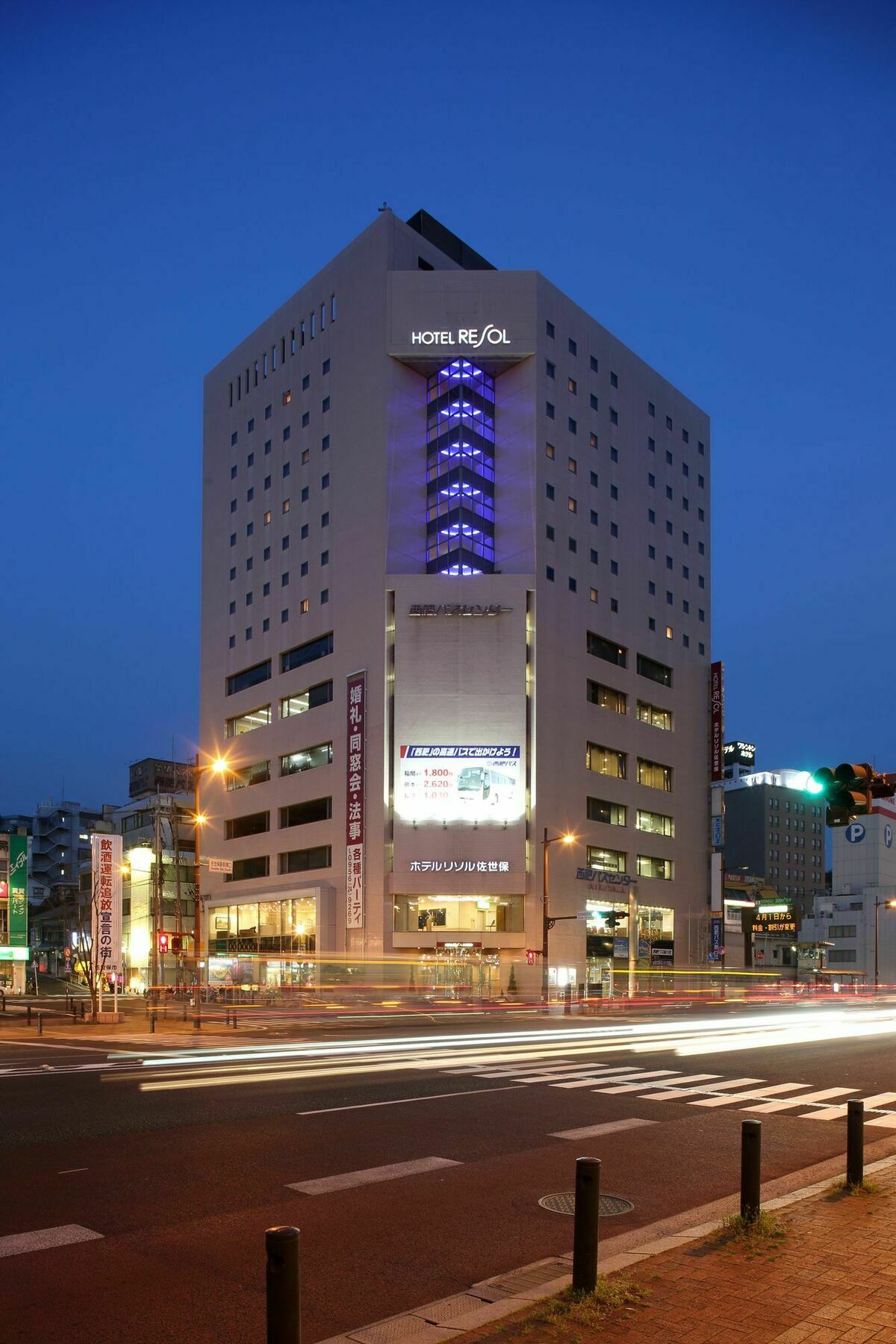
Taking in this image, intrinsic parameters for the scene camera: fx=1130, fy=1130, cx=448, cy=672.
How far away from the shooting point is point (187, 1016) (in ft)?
154

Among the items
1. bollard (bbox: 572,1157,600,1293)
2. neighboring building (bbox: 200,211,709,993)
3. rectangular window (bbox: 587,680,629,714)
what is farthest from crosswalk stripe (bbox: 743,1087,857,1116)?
rectangular window (bbox: 587,680,629,714)

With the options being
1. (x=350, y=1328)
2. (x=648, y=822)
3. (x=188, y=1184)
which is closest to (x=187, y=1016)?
(x=188, y=1184)

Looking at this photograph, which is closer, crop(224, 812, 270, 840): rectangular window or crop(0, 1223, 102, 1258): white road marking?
crop(0, 1223, 102, 1258): white road marking

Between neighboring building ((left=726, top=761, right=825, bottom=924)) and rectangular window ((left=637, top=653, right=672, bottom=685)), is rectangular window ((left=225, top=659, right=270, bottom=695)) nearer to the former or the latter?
rectangular window ((left=637, top=653, right=672, bottom=685))

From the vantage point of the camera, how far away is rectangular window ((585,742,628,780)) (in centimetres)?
8138

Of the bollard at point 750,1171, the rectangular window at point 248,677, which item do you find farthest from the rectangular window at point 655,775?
the bollard at point 750,1171

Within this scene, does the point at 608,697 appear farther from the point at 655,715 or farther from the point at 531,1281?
the point at 531,1281

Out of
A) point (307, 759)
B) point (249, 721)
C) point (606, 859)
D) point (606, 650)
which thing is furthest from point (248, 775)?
point (606, 650)

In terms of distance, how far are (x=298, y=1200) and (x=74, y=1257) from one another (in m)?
2.64

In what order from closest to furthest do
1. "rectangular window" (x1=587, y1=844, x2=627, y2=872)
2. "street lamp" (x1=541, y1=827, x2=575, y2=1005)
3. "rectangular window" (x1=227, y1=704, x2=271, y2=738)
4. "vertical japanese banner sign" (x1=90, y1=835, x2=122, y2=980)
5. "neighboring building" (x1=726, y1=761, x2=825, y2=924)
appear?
"vertical japanese banner sign" (x1=90, y1=835, x2=122, y2=980) → "street lamp" (x1=541, y1=827, x2=575, y2=1005) → "rectangular window" (x1=587, y1=844, x2=627, y2=872) → "rectangular window" (x1=227, y1=704, x2=271, y2=738) → "neighboring building" (x1=726, y1=761, x2=825, y2=924)

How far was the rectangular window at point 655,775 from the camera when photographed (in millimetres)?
88062

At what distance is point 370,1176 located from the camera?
41.3 ft

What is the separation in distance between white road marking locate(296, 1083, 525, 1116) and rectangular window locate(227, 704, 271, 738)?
223ft

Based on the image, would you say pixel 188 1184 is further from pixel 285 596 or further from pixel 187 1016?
pixel 285 596
